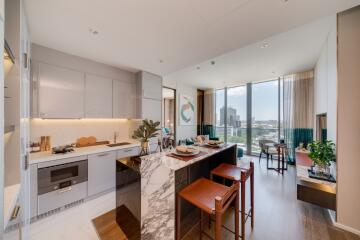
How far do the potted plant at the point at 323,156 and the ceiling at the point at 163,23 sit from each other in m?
1.83

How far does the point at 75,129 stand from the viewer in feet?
9.32

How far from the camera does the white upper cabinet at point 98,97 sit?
2756 millimetres

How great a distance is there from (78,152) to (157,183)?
1.75 meters

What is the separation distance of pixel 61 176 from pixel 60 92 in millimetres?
1386

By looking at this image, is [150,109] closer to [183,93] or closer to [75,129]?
[75,129]

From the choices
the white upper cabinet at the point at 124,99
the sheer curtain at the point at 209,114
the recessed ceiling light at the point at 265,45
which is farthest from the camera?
the sheer curtain at the point at 209,114

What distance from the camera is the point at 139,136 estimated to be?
1816mm

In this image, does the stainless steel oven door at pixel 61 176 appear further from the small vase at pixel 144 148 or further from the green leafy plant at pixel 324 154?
the green leafy plant at pixel 324 154

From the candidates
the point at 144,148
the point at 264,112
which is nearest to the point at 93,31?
the point at 144,148

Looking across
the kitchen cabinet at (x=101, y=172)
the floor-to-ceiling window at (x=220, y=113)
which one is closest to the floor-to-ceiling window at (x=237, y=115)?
the floor-to-ceiling window at (x=220, y=113)

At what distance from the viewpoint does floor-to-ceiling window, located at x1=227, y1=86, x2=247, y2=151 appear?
18.9 ft

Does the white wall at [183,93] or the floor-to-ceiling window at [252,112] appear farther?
the white wall at [183,93]

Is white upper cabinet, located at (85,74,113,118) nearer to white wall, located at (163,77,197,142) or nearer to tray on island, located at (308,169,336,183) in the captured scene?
white wall, located at (163,77,197,142)

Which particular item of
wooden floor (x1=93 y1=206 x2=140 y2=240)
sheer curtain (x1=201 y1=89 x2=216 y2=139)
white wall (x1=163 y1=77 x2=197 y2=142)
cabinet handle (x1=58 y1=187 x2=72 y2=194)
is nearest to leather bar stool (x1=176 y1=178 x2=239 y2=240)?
wooden floor (x1=93 y1=206 x2=140 y2=240)
